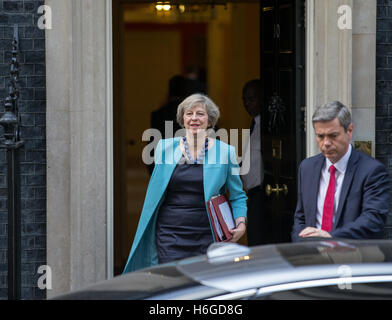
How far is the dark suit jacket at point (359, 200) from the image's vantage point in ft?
15.8

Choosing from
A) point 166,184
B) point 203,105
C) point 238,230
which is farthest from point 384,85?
point 166,184

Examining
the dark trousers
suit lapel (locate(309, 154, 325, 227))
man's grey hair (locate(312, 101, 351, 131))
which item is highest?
man's grey hair (locate(312, 101, 351, 131))

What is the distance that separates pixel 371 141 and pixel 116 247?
13.1 ft

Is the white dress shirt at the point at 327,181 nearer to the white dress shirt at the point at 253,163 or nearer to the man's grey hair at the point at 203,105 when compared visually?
the man's grey hair at the point at 203,105

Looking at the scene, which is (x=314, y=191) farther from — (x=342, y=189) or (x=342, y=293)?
(x=342, y=293)

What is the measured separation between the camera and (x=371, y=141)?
7.40 metres

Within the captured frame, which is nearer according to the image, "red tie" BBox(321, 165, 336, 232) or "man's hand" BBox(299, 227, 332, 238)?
"man's hand" BBox(299, 227, 332, 238)

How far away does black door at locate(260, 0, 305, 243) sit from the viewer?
7594 millimetres

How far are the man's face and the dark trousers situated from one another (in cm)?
310

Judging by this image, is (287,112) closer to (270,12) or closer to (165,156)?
(270,12)

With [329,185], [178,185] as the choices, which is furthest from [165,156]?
[329,185]

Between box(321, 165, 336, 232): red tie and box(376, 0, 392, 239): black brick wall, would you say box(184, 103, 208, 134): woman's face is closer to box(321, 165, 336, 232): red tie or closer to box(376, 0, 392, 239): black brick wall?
box(321, 165, 336, 232): red tie

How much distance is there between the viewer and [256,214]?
316 inches

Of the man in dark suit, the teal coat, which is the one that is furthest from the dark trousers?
the man in dark suit
